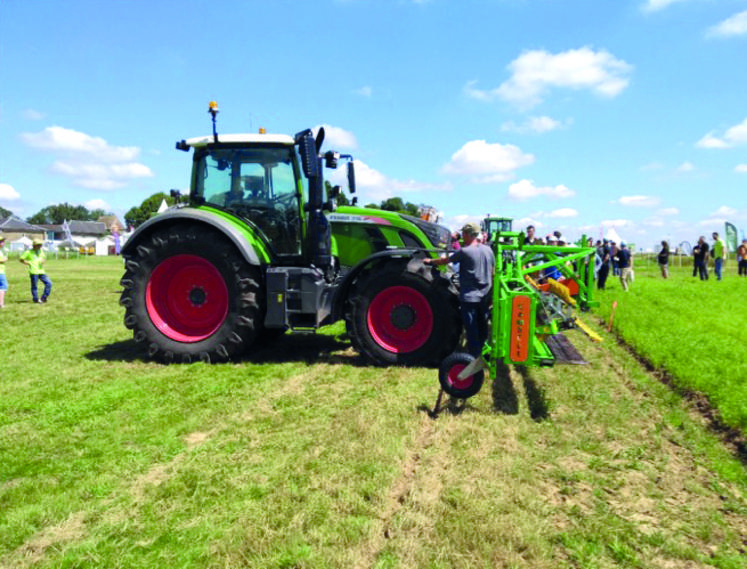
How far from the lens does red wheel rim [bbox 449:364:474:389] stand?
14.7ft

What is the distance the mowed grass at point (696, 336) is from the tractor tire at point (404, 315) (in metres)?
2.49

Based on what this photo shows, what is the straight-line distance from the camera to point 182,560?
2.37 metres

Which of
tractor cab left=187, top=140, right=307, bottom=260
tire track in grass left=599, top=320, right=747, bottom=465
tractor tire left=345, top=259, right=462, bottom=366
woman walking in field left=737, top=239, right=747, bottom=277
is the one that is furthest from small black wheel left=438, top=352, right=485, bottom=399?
woman walking in field left=737, top=239, right=747, bottom=277

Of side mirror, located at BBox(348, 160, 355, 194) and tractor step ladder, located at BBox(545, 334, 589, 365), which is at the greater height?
side mirror, located at BBox(348, 160, 355, 194)

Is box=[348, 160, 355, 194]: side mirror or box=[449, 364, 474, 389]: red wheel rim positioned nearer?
box=[449, 364, 474, 389]: red wheel rim

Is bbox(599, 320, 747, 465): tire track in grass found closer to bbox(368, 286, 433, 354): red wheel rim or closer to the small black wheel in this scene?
the small black wheel

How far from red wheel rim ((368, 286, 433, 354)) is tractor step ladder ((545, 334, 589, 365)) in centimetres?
138

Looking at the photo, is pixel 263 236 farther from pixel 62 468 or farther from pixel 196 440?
pixel 62 468

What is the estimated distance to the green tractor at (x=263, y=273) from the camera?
234 inches

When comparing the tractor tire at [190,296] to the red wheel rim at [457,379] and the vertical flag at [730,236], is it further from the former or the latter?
the vertical flag at [730,236]

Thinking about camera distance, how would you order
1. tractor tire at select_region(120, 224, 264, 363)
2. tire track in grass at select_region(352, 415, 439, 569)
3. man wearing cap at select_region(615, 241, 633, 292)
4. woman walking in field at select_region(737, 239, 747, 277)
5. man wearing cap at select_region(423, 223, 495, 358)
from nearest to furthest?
tire track in grass at select_region(352, 415, 439, 569)
man wearing cap at select_region(423, 223, 495, 358)
tractor tire at select_region(120, 224, 264, 363)
man wearing cap at select_region(615, 241, 633, 292)
woman walking in field at select_region(737, 239, 747, 277)

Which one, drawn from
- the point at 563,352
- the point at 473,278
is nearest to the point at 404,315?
the point at 473,278

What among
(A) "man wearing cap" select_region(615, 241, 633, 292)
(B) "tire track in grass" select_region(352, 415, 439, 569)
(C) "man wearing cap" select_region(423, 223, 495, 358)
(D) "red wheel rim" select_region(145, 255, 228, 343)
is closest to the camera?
(B) "tire track in grass" select_region(352, 415, 439, 569)

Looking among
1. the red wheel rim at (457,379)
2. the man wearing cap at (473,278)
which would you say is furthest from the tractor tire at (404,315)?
the red wheel rim at (457,379)
